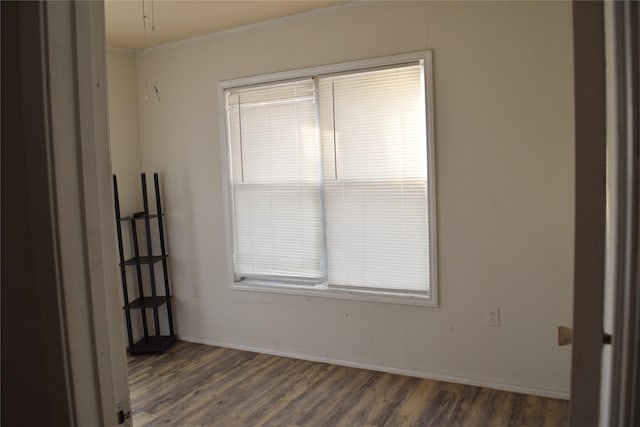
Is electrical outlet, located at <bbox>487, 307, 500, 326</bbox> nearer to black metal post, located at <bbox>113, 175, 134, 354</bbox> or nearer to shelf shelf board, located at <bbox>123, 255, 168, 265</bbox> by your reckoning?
shelf shelf board, located at <bbox>123, 255, 168, 265</bbox>

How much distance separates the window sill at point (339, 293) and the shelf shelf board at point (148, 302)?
0.66 metres

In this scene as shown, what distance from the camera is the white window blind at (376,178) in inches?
125

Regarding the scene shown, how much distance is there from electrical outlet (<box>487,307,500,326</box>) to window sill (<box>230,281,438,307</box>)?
0.34 meters

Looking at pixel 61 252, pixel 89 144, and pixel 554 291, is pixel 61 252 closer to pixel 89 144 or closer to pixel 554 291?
pixel 89 144

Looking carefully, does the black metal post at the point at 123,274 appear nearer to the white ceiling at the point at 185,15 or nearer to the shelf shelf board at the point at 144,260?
the shelf shelf board at the point at 144,260

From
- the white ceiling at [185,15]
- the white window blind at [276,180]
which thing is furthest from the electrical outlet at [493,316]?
the white ceiling at [185,15]

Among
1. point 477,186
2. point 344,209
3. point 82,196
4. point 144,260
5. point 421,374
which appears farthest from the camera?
point 144,260

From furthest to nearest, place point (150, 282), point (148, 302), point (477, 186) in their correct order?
point (150, 282) < point (148, 302) < point (477, 186)

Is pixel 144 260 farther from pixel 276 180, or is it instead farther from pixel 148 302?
pixel 276 180

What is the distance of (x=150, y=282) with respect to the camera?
4.21 m

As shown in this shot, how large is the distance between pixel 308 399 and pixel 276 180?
1.62 meters

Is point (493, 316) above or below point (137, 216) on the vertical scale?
below

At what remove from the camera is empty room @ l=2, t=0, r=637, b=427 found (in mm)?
2836

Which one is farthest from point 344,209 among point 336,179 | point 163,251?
point 163,251
